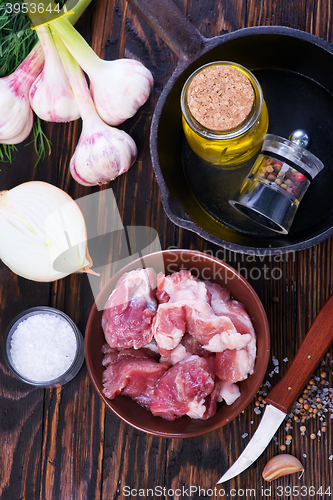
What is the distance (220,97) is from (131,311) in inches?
23.4

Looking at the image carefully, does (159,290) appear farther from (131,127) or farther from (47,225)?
(131,127)

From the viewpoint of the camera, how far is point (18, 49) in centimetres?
124

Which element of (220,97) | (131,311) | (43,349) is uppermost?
(220,97)

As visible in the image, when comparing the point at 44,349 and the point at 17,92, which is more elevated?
the point at 17,92

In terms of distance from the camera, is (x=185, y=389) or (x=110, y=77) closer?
(x=185, y=389)

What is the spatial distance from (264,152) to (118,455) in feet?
3.31

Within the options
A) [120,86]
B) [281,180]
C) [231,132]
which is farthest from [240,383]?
[120,86]

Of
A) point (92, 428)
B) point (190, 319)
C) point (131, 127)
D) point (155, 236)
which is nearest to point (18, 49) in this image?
point (131, 127)

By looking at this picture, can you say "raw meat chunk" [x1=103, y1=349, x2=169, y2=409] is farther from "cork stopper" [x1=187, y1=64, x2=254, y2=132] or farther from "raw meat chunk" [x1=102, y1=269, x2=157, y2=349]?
Answer: "cork stopper" [x1=187, y1=64, x2=254, y2=132]

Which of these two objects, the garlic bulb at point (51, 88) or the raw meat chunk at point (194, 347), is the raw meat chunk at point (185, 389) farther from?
the garlic bulb at point (51, 88)

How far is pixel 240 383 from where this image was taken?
3.77 ft

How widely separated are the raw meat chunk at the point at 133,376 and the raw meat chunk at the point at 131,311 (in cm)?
4

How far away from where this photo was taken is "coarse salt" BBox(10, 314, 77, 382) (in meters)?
1.25

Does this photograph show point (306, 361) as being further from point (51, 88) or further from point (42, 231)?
point (51, 88)
